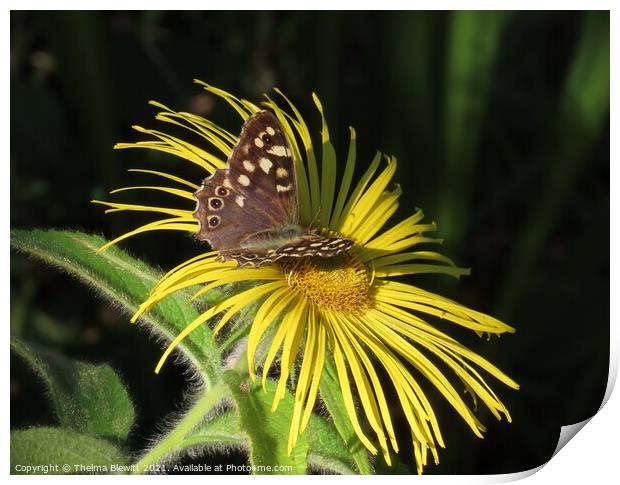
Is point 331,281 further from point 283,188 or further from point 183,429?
point 183,429

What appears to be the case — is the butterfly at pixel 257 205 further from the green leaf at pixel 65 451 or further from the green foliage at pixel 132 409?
the green leaf at pixel 65 451

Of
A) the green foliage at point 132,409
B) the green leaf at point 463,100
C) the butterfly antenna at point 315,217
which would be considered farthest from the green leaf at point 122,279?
the green leaf at point 463,100

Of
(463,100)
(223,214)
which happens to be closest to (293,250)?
(223,214)

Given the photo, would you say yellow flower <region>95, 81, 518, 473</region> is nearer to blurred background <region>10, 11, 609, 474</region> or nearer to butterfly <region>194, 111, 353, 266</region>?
butterfly <region>194, 111, 353, 266</region>

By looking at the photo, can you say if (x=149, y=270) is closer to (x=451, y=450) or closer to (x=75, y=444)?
(x=75, y=444)

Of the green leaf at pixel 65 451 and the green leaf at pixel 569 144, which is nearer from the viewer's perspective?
the green leaf at pixel 65 451

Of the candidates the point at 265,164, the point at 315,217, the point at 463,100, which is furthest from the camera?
the point at 463,100

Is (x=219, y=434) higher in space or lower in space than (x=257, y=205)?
lower
